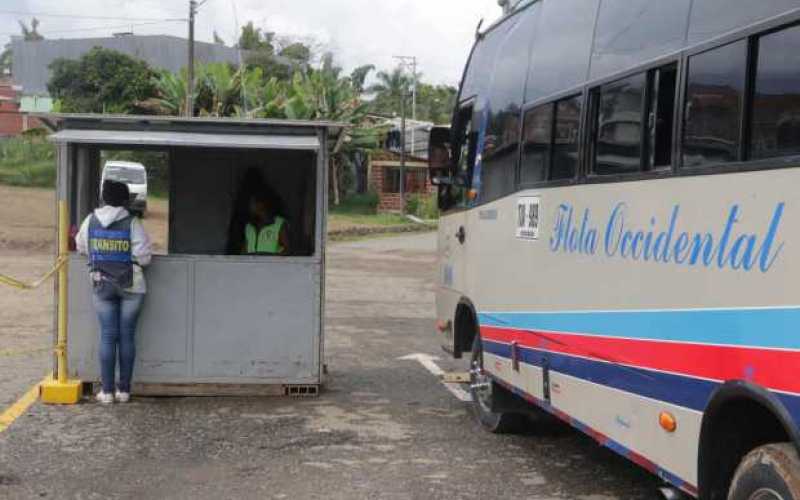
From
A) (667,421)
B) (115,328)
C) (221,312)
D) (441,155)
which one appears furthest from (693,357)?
(115,328)

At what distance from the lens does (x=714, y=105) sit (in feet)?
14.2

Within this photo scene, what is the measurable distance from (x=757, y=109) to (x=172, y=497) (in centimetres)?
404

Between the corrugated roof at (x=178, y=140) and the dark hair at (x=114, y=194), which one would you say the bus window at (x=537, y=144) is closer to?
the corrugated roof at (x=178, y=140)

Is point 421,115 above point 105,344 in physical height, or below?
above

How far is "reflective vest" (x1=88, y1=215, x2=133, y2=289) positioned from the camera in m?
8.28

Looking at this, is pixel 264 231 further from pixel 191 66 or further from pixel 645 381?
pixel 191 66

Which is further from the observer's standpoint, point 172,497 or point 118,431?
point 118,431

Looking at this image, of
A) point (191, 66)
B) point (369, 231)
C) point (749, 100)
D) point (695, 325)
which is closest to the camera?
point (749, 100)

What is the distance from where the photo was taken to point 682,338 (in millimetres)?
4367

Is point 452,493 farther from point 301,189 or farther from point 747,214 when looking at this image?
point 301,189

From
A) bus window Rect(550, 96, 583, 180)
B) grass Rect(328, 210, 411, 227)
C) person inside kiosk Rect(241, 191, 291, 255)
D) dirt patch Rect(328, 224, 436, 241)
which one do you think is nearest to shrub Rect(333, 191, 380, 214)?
grass Rect(328, 210, 411, 227)

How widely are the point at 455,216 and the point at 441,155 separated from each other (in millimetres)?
664

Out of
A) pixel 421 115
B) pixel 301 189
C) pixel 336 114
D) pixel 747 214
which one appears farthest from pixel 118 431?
pixel 421 115

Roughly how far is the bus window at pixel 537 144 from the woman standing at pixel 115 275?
3.48m
